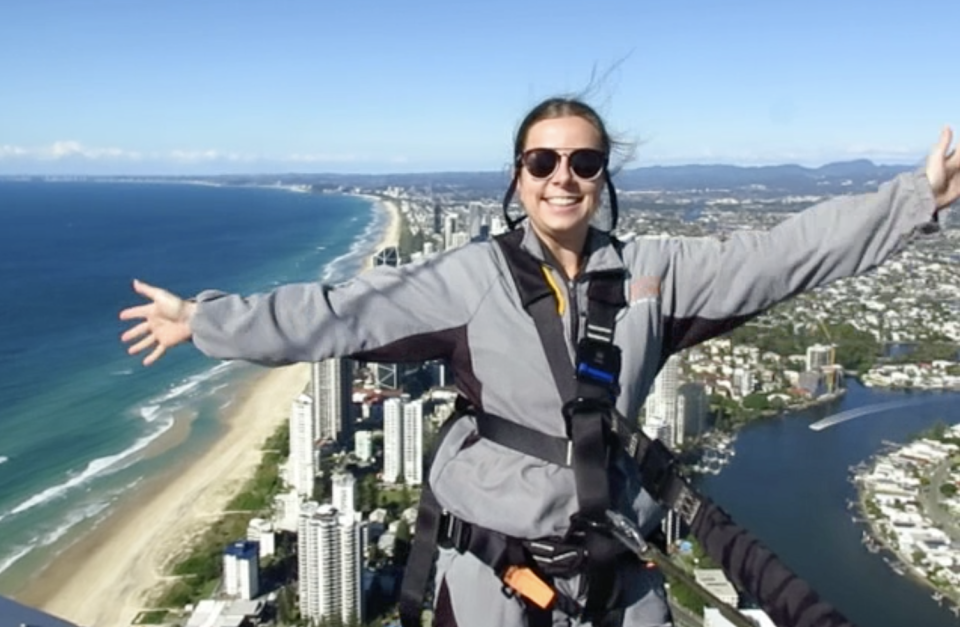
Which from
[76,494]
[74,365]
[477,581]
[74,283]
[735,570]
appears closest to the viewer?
[735,570]

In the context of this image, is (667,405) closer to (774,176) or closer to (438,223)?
(438,223)

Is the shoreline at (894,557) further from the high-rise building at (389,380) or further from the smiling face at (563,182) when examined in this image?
the smiling face at (563,182)

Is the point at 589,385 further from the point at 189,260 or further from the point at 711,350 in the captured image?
the point at 189,260

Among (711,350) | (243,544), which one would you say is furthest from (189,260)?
(243,544)

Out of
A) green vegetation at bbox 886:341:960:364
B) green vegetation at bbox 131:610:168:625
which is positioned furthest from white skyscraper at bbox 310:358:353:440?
green vegetation at bbox 886:341:960:364

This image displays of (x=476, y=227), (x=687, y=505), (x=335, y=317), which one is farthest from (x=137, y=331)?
(x=476, y=227)

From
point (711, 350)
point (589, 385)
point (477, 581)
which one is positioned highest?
point (589, 385)

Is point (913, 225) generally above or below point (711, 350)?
above
